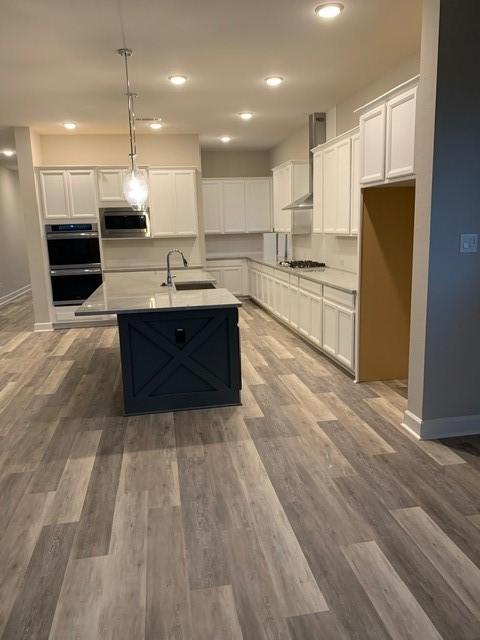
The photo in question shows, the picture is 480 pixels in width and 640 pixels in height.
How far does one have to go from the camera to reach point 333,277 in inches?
202

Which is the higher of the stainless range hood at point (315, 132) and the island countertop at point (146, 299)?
the stainless range hood at point (315, 132)

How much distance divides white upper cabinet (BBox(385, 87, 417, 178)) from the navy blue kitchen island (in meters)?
1.50

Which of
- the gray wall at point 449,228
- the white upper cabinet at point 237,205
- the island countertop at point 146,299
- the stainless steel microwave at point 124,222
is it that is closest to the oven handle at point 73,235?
the stainless steel microwave at point 124,222

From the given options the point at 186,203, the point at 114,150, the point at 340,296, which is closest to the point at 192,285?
the point at 340,296

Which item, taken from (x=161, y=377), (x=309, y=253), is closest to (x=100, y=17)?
(x=161, y=377)

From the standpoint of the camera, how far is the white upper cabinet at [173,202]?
7000 mm

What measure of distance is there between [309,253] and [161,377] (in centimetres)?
400

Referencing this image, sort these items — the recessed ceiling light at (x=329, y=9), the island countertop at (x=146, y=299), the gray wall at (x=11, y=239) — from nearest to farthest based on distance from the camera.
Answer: the recessed ceiling light at (x=329, y=9), the island countertop at (x=146, y=299), the gray wall at (x=11, y=239)

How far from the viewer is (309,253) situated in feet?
22.9

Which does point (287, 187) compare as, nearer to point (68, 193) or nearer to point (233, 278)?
point (233, 278)

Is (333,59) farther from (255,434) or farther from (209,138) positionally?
(209,138)

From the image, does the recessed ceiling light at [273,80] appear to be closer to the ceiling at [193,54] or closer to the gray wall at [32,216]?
the ceiling at [193,54]

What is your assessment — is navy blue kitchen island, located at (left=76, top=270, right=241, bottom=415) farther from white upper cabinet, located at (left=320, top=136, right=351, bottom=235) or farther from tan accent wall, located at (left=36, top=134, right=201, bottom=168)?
tan accent wall, located at (left=36, top=134, right=201, bottom=168)

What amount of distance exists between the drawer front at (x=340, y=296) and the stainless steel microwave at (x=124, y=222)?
3332 mm
